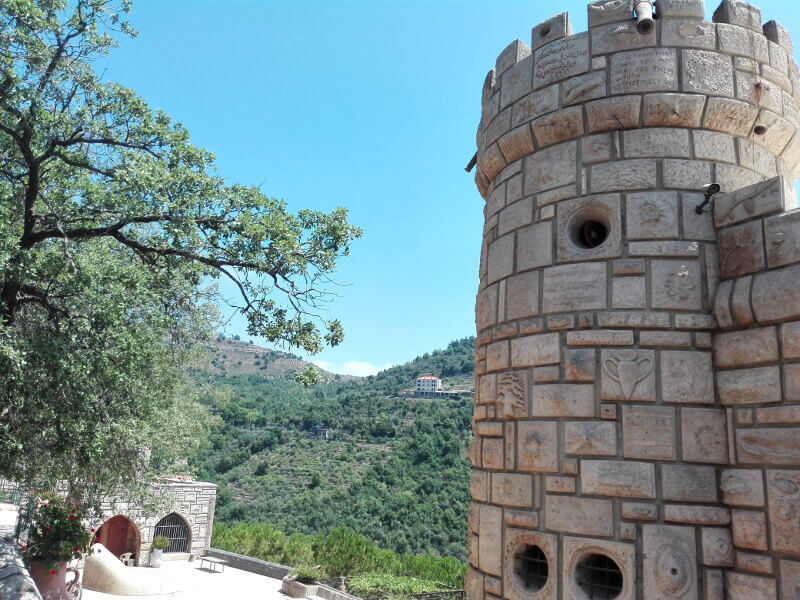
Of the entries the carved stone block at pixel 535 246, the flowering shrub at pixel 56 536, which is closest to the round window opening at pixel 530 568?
the carved stone block at pixel 535 246

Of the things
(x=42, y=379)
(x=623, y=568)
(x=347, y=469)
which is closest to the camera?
(x=623, y=568)

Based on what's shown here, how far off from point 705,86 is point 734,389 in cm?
206

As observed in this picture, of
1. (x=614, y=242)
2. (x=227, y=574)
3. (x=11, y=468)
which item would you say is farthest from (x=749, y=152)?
(x=227, y=574)

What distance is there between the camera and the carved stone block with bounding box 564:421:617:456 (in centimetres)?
353

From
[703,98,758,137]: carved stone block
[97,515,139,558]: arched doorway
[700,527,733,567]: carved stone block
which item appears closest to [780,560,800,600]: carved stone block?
[700,527,733,567]: carved stone block

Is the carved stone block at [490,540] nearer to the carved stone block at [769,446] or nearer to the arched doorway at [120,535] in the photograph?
the carved stone block at [769,446]

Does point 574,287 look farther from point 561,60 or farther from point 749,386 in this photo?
point 561,60

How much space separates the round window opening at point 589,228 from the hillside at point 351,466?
62.9 feet

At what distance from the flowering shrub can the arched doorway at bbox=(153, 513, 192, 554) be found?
42.7ft

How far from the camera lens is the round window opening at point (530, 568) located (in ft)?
12.3

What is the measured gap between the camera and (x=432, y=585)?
20.7 metres

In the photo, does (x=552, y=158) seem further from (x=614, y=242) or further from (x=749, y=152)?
(x=749, y=152)

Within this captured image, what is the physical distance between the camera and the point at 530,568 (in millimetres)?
3838

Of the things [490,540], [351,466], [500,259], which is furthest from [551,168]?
[351,466]
